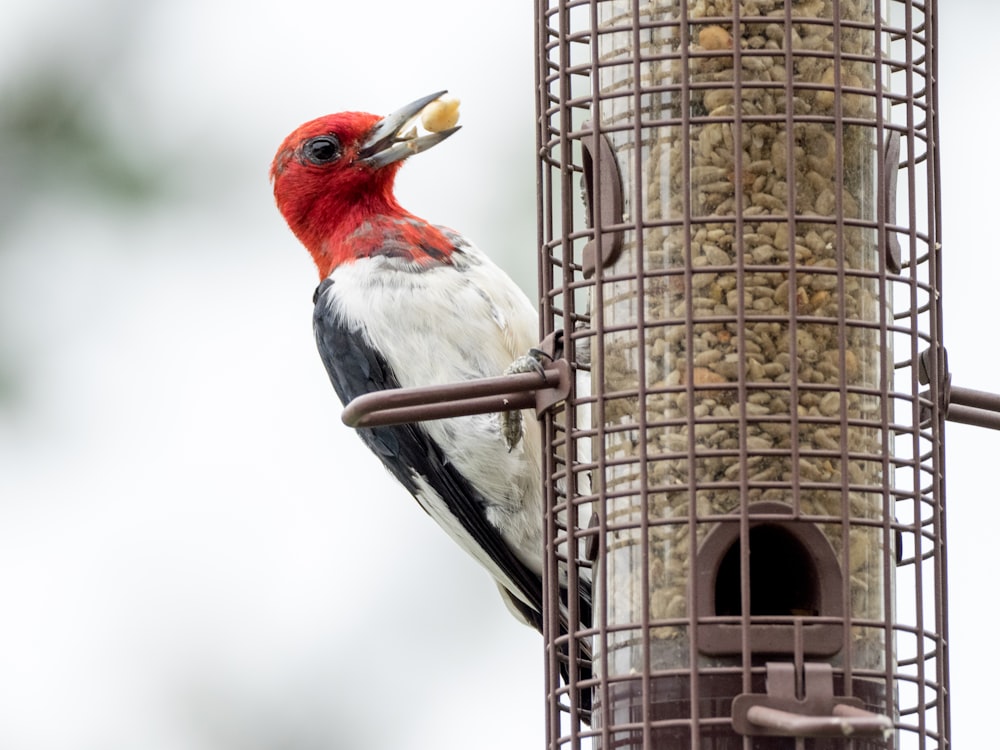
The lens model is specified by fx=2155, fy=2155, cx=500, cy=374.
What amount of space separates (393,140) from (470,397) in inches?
106

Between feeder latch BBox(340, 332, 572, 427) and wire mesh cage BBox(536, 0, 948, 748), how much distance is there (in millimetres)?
90

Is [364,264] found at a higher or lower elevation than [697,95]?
higher

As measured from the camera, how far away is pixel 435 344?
7055 millimetres

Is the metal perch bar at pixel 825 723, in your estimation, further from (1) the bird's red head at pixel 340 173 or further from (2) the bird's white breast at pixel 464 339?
(1) the bird's red head at pixel 340 173

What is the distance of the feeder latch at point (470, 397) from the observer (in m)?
5.04

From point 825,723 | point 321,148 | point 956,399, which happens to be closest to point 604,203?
point 956,399

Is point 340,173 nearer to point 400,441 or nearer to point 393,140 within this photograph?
point 393,140

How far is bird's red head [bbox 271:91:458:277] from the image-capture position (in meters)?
7.53

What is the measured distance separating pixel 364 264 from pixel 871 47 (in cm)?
251

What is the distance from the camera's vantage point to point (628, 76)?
5.21m

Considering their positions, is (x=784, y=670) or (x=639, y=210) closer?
(x=784, y=670)

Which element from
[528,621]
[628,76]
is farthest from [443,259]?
[628,76]

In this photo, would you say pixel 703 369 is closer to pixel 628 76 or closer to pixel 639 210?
pixel 639 210

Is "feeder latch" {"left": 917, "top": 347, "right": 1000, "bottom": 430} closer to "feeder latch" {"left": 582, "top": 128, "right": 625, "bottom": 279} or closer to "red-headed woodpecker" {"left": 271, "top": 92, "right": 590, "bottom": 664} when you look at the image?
"feeder latch" {"left": 582, "top": 128, "right": 625, "bottom": 279}
